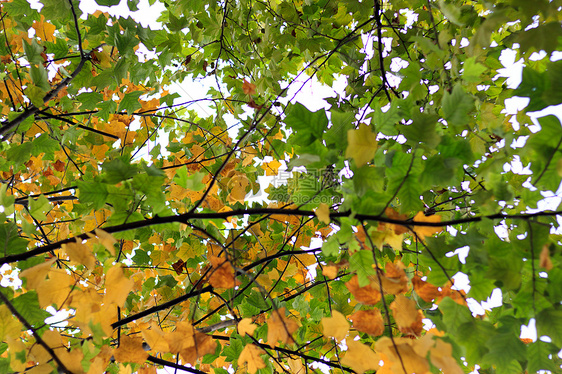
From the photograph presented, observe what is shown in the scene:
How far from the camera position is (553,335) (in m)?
0.71

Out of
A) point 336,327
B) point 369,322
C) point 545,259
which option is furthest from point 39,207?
point 545,259

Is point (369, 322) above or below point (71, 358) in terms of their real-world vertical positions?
above

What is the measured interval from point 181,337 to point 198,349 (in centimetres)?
7

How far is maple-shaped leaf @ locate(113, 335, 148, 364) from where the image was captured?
1163mm

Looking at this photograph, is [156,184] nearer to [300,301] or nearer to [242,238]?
[242,238]

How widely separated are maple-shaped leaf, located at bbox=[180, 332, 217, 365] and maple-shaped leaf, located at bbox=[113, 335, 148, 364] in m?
0.26

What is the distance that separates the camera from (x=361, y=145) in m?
0.69

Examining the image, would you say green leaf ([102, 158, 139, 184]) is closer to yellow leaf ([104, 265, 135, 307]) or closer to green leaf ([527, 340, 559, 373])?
yellow leaf ([104, 265, 135, 307])

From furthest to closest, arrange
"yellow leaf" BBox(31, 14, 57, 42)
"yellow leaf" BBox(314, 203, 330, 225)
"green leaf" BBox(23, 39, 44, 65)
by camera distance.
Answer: "yellow leaf" BBox(31, 14, 57, 42), "green leaf" BBox(23, 39, 44, 65), "yellow leaf" BBox(314, 203, 330, 225)

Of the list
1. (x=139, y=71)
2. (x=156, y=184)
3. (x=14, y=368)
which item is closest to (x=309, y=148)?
(x=156, y=184)

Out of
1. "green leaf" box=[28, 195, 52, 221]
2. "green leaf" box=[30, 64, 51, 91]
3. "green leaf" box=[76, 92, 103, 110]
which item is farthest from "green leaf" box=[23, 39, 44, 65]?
"green leaf" box=[28, 195, 52, 221]

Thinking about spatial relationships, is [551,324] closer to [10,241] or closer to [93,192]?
[93,192]

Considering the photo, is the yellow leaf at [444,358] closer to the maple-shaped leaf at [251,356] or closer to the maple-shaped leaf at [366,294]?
the maple-shaped leaf at [366,294]

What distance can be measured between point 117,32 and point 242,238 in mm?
1231
